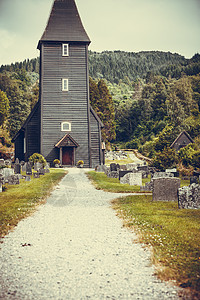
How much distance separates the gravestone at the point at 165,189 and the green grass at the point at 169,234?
528mm

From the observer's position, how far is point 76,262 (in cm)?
694

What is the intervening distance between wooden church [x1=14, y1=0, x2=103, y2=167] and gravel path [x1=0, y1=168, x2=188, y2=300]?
1282 inches

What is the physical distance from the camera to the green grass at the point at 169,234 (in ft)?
20.6

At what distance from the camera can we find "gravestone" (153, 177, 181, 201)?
1444 cm

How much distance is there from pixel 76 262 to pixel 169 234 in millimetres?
2942

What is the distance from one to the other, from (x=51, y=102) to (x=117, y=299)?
39921 millimetres

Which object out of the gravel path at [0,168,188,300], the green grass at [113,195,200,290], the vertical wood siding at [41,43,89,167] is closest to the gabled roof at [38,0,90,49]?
the vertical wood siding at [41,43,89,167]

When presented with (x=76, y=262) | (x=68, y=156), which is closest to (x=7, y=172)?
(x=76, y=262)

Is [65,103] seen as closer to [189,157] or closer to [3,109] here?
[189,157]

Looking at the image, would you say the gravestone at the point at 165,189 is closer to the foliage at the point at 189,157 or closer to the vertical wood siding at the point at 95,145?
the foliage at the point at 189,157

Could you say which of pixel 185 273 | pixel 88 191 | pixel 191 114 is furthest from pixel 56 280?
pixel 191 114

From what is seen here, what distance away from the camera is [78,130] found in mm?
43938

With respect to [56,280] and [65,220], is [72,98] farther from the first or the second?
[56,280]

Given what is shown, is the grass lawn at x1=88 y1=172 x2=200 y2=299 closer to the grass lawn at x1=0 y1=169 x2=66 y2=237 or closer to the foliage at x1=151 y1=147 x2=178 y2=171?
the grass lawn at x1=0 y1=169 x2=66 y2=237
